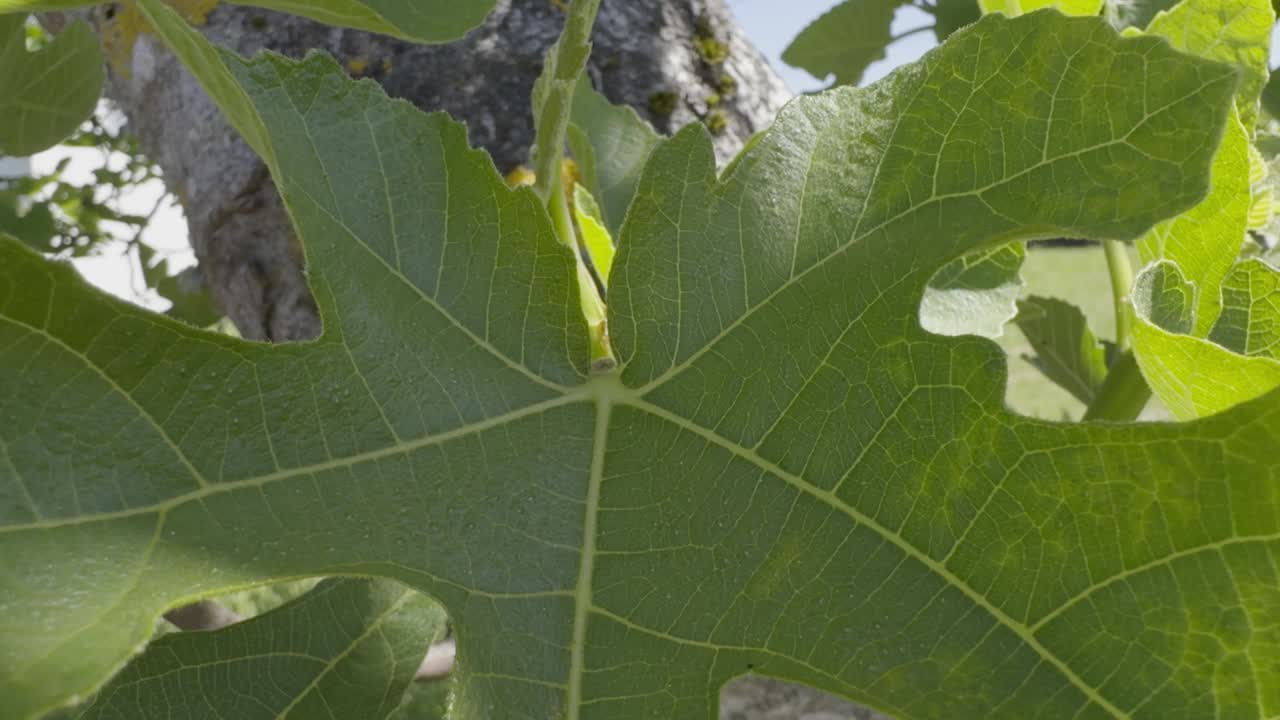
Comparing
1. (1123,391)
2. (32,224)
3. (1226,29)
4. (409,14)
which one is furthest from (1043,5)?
(32,224)

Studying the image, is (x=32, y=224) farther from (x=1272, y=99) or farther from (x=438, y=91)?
(x=1272, y=99)

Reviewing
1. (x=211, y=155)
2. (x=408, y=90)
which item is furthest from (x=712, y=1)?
(x=211, y=155)

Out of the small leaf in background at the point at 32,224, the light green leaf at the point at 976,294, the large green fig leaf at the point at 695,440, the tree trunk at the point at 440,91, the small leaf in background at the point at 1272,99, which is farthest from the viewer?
the small leaf in background at the point at 32,224

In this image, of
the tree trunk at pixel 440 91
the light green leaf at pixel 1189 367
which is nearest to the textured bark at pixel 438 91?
the tree trunk at pixel 440 91

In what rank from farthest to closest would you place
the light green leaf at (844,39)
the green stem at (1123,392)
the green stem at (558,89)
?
1. the light green leaf at (844,39)
2. the green stem at (1123,392)
3. the green stem at (558,89)

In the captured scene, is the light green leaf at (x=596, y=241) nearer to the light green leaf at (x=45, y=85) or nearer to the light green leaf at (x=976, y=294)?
the light green leaf at (x=976, y=294)
